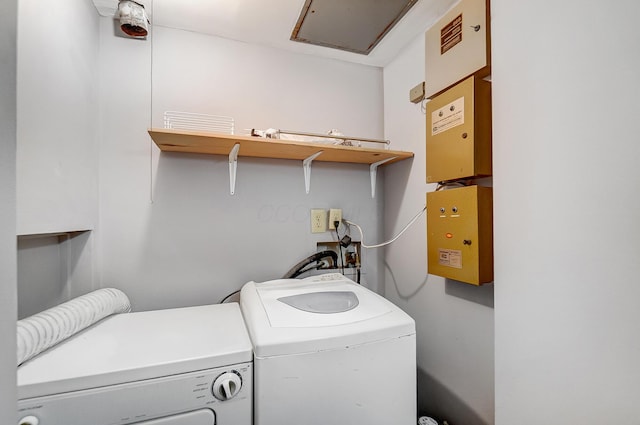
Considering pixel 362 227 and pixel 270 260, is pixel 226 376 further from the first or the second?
pixel 362 227

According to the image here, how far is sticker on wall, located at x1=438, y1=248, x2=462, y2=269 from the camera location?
111 cm

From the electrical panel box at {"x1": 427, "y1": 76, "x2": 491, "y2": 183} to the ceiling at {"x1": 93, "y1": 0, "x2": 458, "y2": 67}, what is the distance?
0.54 metres

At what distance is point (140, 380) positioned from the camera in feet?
2.50

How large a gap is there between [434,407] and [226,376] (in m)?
1.19

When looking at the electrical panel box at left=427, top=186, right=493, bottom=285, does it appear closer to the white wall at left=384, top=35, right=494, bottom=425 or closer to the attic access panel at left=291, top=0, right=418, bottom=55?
the white wall at left=384, top=35, right=494, bottom=425

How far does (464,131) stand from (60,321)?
1.61 m

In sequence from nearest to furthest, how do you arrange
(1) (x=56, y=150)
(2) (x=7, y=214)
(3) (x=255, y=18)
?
(2) (x=7, y=214) → (1) (x=56, y=150) → (3) (x=255, y=18)

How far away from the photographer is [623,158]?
0.53 meters

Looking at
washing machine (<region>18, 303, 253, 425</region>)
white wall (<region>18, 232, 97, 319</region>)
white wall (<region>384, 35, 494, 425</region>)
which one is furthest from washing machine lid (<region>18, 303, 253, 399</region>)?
white wall (<region>384, 35, 494, 425</region>)

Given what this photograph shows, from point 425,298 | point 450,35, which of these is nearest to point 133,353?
point 425,298

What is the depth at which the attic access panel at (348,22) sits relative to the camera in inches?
50.0

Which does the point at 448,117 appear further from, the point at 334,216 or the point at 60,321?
the point at 60,321

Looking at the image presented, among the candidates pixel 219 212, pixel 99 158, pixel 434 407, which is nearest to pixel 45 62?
pixel 99 158

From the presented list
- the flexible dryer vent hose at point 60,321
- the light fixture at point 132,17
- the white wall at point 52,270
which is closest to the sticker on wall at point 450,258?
the flexible dryer vent hose at point 60,321
